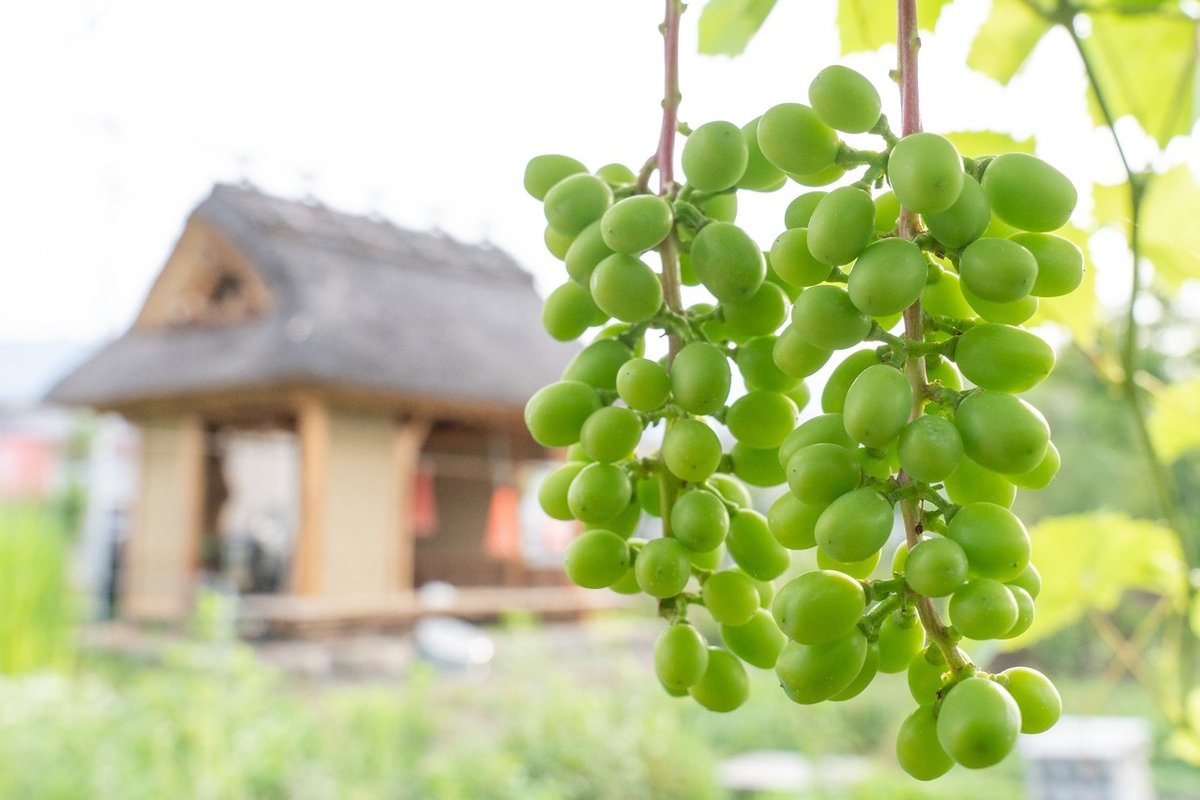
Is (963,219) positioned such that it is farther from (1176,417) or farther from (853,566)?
(1176,417)

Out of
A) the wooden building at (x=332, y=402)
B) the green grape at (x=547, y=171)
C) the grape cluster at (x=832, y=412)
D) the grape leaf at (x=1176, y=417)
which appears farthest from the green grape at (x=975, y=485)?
the wooden building at (x=332, y=402)

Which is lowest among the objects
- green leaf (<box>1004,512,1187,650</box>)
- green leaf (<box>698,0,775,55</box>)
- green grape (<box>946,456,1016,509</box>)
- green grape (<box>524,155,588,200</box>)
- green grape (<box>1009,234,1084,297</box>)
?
green leaf (<box>1004,512,1187,650</box>)

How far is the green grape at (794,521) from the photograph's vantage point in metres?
0.35

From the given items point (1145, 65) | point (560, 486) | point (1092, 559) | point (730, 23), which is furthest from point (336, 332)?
point (560, 486)

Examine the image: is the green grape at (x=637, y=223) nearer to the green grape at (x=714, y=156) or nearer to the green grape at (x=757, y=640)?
the green grape at (x=714, y=156)

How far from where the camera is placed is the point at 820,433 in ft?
1.18

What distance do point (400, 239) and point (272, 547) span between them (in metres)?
3.10

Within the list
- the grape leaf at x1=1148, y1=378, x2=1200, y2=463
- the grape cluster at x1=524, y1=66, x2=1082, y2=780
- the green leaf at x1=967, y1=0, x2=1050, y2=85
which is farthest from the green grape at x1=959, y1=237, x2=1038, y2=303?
the grape leaf at x1=1148, y1=378, x2=1200, y2=463

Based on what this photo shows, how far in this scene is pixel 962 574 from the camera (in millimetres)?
313

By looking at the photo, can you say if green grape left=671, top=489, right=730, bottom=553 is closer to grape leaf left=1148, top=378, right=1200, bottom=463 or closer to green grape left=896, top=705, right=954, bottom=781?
green grape left=896, top=705, right=954, bottom=781

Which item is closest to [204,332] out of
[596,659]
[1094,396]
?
[596,659]

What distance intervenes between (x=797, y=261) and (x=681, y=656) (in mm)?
144

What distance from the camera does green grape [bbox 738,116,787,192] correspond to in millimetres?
413

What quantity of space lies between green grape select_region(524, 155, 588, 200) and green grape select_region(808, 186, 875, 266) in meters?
0.17
